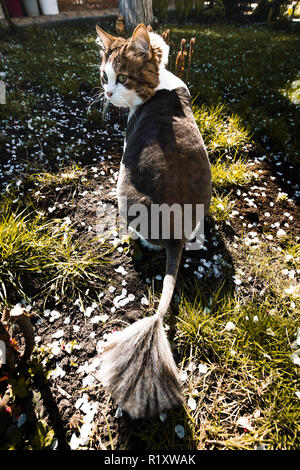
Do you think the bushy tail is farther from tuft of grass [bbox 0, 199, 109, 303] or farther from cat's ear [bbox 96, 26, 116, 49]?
cat's ear [bbox 96, 26, 116, 49]

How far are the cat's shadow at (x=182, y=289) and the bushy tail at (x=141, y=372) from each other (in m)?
0.40

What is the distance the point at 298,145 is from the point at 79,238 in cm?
317

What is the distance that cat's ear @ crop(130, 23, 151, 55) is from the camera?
5.89 ft

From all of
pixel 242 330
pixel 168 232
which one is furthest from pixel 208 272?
pixel 168 232

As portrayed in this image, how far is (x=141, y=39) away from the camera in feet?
6.15

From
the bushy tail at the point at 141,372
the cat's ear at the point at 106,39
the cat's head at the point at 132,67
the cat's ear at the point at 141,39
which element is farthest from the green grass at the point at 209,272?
the cat's ear at the point at 141,39

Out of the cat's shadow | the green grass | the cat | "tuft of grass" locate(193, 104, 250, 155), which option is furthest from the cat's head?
"tuft of grass" locate(193, 104, 250, 155)

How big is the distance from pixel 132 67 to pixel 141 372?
2.16 meters

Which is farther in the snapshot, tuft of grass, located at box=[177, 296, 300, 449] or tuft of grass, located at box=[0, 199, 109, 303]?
tuft of grass, located at box=[0, 199, 109, 303]

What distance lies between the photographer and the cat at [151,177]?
1.25m

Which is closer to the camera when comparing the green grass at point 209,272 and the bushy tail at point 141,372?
the bushy tail at point 141,372

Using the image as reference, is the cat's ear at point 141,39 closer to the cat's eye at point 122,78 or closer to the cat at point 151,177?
the cat at point 151,177

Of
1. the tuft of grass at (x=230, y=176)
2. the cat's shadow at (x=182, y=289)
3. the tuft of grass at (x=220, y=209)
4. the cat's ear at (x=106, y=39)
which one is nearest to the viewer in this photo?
the cat's shadow at (x=182, y=289)

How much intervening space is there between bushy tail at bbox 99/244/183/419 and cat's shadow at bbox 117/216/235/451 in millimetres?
404
